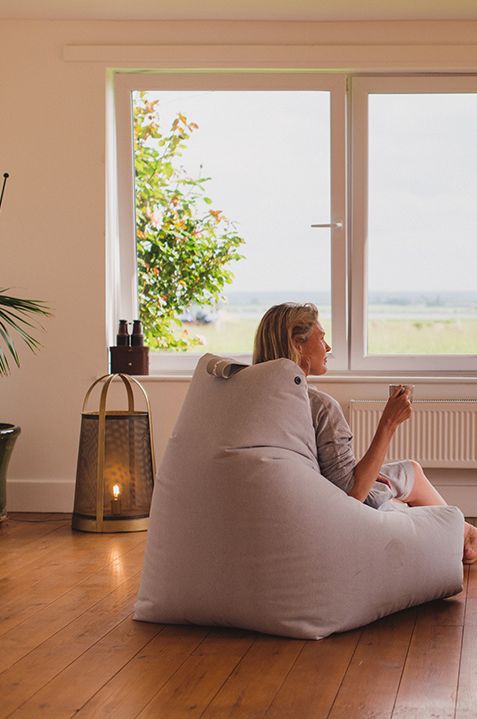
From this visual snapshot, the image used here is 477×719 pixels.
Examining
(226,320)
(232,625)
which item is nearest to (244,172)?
(226,320)

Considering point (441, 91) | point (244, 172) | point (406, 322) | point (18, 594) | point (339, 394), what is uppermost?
point (441, 91)

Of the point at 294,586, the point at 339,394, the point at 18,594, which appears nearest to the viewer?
the point at 294,586

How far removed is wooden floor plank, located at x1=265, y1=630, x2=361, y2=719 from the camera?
2.33m

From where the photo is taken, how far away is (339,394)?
515 cm

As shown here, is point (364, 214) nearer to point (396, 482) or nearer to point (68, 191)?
point (68, 191)

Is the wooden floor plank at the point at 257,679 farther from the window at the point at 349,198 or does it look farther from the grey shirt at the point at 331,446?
the window at the point at 349,198

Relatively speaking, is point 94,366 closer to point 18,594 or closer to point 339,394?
point 339,394

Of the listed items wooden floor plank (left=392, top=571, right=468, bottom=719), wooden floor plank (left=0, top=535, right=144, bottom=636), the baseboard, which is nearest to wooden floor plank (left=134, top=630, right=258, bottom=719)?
wooden floor plank (left=392, top=571, right=468, bottom=719)

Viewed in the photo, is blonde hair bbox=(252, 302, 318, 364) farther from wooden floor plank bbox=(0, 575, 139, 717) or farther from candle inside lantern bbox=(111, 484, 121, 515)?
candle inside lantern bbox=(111, 484, 121, 515)

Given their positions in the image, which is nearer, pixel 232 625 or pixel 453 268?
pixel 232 625

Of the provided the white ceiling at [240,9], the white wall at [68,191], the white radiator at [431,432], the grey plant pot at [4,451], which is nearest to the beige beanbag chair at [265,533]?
the grey plant pot at [4,451]

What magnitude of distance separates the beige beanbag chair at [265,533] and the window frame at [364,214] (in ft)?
7.16

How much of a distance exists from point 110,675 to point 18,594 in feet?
3.32

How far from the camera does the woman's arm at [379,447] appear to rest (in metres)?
3.12
